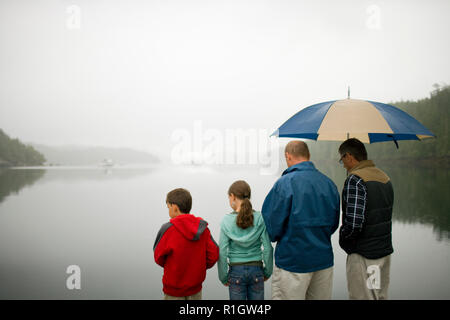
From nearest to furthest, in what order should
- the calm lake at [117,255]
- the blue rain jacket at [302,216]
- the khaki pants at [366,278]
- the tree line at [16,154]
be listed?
the blue rain jacket at [302,216] → the khaki pants at [366,278] → the calm lake at [117,255] → the tree line at [16,154]

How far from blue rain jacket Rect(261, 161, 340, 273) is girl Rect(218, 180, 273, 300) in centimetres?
20

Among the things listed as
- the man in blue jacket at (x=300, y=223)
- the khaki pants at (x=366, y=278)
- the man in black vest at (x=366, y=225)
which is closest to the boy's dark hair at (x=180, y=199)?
the man in blue jacket at (x=300, y=223)

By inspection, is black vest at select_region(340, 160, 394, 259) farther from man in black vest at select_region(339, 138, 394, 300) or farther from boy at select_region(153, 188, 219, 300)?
boy at select_region(153, 188, 219, 300)

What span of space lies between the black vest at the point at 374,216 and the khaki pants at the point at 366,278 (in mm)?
84

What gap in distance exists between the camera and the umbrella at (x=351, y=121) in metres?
3.00

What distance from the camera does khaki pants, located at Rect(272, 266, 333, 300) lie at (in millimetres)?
2721

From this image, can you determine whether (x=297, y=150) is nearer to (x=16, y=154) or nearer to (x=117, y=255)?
(x=117, y=255)

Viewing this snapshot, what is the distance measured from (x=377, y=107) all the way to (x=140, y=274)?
6842 millimetres

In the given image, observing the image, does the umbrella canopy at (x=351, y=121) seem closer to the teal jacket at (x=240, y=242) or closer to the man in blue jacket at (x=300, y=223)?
the man in blue jacket at (x=300, y=223)

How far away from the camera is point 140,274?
723 centimetres

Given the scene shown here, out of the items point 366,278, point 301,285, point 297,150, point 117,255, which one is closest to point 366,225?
point 366,278

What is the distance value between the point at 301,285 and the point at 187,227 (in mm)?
1298

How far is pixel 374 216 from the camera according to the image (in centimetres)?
290
